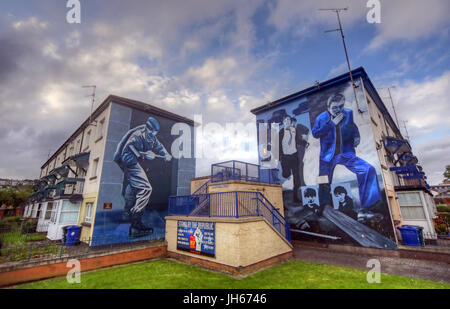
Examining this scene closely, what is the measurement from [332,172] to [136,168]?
14152 millimetres

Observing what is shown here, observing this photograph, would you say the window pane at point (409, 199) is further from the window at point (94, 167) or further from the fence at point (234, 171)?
the window at point (94, 167)

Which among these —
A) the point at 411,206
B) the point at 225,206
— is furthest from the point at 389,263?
the point at 225,206

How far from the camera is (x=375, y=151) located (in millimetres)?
11914

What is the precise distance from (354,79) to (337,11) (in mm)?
4502

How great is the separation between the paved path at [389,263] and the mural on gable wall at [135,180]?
10.7 meters

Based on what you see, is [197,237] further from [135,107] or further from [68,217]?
[68,217]

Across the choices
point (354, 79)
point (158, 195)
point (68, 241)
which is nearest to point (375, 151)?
point (354, 79)

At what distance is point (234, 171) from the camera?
40.7 ft

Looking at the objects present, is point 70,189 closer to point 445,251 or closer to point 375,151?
point 375,151

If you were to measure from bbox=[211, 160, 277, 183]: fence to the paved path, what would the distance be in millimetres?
5322

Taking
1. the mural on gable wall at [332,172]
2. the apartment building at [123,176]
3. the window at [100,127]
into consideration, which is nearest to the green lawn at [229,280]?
the mural on gable wall at [332,172]

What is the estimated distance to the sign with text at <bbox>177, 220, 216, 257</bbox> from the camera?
873cm

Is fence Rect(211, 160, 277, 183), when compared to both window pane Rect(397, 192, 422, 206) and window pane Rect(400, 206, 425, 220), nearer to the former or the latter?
window pane Rect(397, 192, 422, 206)

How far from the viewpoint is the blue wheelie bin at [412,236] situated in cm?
1001
